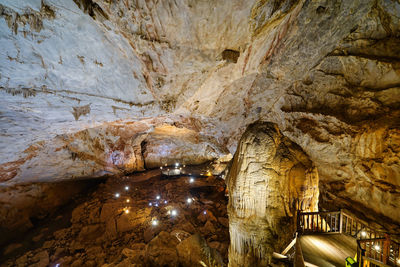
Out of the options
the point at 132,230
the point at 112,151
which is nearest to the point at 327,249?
the point at 132,230

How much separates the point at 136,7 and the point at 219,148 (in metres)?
10.1

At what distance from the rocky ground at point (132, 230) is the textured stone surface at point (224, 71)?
149 inches

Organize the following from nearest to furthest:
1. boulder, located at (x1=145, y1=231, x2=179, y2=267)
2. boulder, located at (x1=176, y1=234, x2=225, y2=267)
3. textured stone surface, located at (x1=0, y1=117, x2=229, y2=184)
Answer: boulder, located at (x1=145, y1=231, x2=179, y2=267) < boulder, located at (x1=176, y1=234, x2=225, y2=267) < textured stone surface, located at (x1=0, y1=117, x2=229, y2=184)

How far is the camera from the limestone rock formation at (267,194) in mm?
4520

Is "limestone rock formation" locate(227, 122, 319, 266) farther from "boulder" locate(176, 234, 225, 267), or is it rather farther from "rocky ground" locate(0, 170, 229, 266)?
"rocky ground" locate(0, 170, 229, 266)

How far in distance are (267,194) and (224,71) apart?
150 inches

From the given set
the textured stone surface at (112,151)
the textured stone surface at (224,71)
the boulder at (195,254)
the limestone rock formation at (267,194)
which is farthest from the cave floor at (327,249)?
the textured stone surface at (112,151)

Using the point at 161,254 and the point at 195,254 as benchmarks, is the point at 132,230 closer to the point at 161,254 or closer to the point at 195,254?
the point at 161,254

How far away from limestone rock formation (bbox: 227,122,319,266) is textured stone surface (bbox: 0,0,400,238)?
1992 millimetres

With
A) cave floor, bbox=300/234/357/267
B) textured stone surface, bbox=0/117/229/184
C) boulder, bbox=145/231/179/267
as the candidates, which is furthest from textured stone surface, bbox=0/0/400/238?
boulder, bbox=145/231/179/267

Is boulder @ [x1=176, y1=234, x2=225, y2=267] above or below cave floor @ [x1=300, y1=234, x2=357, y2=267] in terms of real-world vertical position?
below

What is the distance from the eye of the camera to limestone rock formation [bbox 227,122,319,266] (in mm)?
4520

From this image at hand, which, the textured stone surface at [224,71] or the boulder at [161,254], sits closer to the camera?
the textured stone surface at [224,71]

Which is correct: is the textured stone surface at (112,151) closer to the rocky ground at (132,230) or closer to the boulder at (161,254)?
the rocky ground at (132,230)
